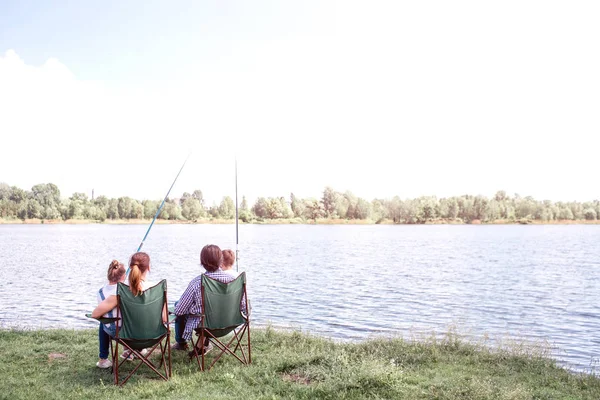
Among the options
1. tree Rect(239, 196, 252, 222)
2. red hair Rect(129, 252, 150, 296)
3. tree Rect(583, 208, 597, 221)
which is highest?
tree Rect(239, 196, 252, 222)

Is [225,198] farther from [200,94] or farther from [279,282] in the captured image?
[200,94]

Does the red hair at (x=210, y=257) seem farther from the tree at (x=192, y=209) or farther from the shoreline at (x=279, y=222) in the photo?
the tree at (x=192, y=209)

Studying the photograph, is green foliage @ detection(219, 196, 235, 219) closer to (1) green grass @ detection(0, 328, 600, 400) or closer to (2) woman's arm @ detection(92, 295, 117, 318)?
(1) green grass @ detection(0, 328, 600, 400)

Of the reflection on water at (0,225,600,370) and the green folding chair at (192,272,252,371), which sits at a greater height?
the green folding chair at (192,272,252,371)

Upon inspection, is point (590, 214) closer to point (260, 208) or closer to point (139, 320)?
point (260, 208)

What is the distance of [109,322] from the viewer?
5137 mm

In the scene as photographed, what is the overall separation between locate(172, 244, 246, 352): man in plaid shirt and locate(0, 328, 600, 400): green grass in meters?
0.41

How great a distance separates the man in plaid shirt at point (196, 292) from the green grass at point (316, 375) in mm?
407

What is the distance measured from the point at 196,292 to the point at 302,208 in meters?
100

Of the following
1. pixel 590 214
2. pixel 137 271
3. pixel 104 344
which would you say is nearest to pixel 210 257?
pixel 137 271

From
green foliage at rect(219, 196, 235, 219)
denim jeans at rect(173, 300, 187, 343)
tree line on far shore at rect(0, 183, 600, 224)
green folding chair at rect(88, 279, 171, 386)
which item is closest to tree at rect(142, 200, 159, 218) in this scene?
tree line on far shore at rect(0, 183, 600, 224)

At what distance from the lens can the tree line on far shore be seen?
9806 centimetres

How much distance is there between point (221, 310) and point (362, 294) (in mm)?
11238

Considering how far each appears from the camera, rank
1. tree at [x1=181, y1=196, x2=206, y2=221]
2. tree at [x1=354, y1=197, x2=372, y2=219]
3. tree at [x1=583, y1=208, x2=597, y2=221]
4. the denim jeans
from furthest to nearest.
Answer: tree at [x1=583, y1=208, x2=597, y2=221]
tree at [x1=181, y1=196, x2=206, y2=221]
tree at [x1=354, y1=197, x2=372, y2=219]
the denim jeans
